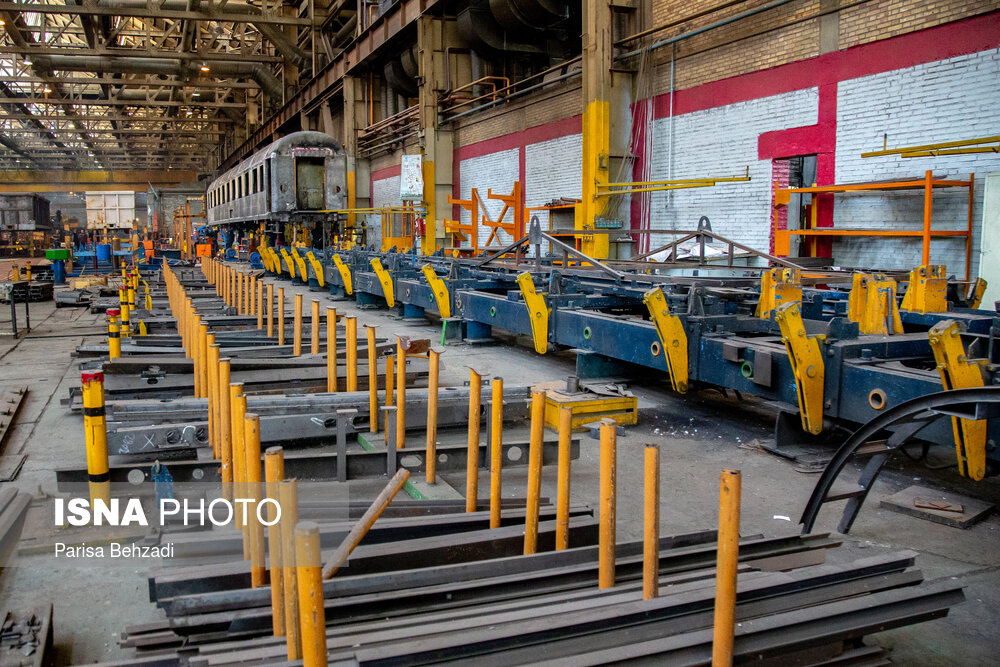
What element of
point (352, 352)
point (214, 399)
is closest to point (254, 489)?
point (214, 399)

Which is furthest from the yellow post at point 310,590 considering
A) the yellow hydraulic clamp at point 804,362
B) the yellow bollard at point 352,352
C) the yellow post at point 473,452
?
the yellow bollard at point 352,352

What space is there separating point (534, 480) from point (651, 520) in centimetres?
61

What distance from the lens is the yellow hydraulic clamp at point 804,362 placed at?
3963 millimetres

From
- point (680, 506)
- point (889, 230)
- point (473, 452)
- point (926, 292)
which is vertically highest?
point (889, 230)

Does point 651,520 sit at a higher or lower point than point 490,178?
lower

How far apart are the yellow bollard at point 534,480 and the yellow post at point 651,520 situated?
54cm

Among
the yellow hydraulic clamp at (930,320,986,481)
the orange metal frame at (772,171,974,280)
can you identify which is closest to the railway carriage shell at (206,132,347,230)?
the orange metal frame at (772,171,974,280)

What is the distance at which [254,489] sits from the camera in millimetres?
2441

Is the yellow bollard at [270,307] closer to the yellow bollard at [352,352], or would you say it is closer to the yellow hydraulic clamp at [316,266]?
the yellow bollard at [352,352]

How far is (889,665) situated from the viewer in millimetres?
2396

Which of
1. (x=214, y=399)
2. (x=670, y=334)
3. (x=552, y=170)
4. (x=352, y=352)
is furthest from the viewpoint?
(x=552, y=170)

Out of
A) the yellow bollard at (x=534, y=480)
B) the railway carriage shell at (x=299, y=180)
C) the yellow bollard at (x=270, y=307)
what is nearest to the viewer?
the yellow bollard at (x=534, y=480)

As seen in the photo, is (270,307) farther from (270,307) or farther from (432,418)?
(432,418)

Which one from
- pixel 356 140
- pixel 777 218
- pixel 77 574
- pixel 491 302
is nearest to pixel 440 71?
pixel 356 140
